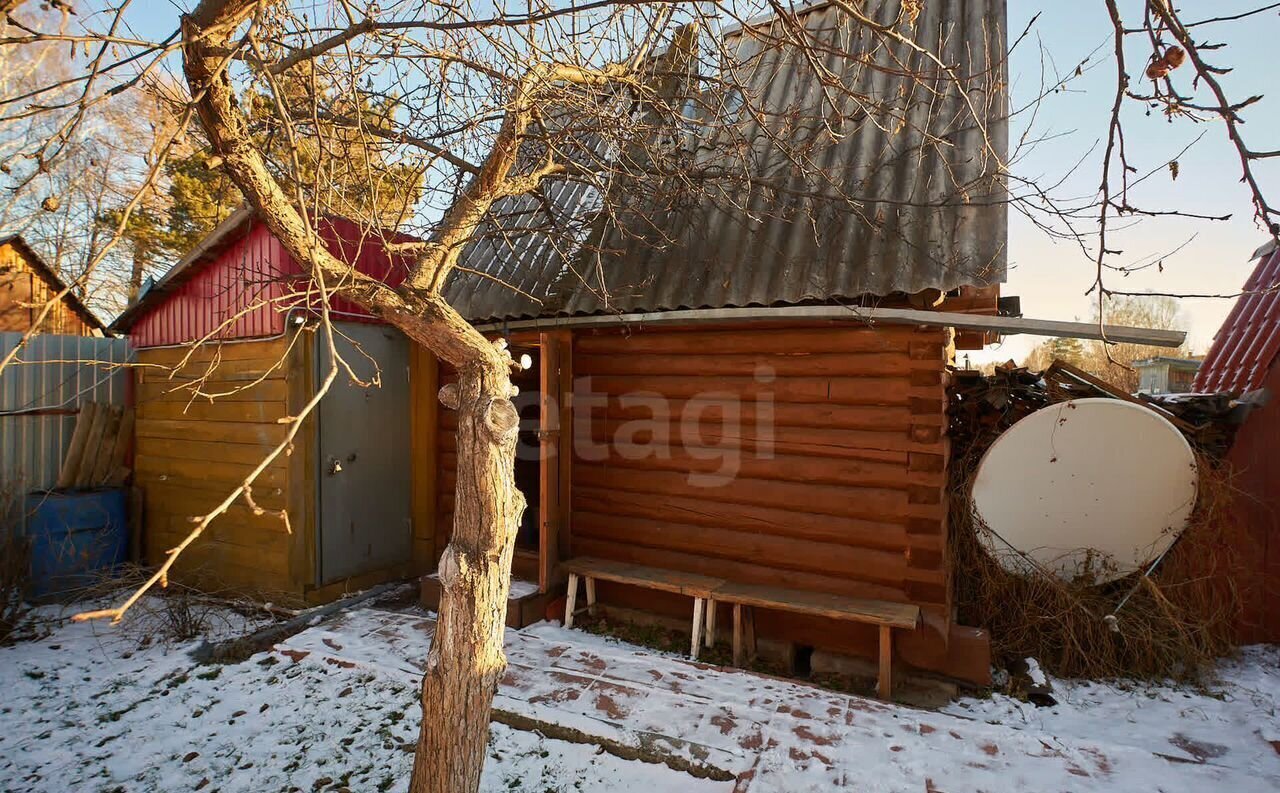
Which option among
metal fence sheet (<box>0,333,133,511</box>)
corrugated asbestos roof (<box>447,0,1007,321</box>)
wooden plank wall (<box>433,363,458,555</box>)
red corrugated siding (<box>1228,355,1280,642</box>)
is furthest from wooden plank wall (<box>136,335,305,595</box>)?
red corrugated siding (<box>1228,355,1280,642</box>)

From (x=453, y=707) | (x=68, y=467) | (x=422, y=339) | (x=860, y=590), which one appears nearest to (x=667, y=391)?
(x=860, y=590)

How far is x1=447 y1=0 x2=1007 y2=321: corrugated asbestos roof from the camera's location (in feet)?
15.3

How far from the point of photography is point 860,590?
4.88 metres

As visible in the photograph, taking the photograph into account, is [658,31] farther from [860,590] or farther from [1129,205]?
[860,590]

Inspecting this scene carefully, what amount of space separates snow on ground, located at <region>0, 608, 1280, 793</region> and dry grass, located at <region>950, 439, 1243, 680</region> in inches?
9.3

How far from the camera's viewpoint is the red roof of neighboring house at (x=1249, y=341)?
5.56 meters

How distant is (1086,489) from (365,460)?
6246 millimetres

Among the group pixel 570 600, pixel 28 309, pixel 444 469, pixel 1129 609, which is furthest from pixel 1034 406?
pixel 28 309

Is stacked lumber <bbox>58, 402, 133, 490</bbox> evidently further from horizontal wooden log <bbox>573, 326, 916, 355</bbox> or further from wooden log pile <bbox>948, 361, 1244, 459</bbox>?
wooden log pile <bbox>948, 361, 1244, 459</bbox>

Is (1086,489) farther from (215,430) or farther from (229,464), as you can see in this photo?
(215,430)

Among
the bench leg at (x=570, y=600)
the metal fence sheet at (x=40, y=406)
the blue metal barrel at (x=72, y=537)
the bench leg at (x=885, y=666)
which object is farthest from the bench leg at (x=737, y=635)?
the metal fence sheet at (x=40, y=406)

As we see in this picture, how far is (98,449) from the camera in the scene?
7336mm

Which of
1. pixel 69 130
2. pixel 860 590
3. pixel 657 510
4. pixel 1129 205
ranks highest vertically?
pixel 69 130

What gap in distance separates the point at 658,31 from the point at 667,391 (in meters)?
2.70
